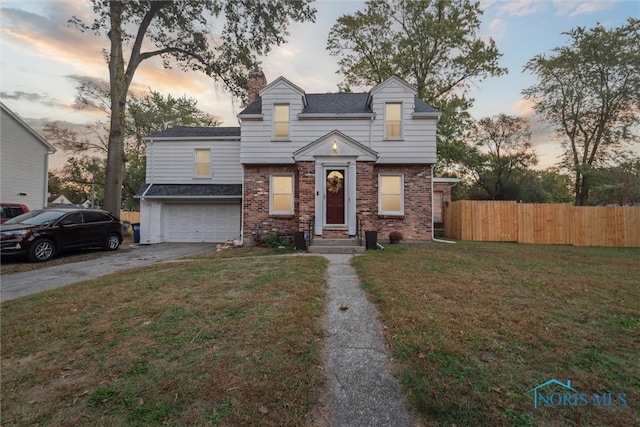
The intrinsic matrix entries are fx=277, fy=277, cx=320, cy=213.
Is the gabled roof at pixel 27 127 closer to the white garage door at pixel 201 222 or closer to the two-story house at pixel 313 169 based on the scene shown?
the two-story house at pixel 313 169

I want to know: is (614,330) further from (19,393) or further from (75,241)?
(75,241)

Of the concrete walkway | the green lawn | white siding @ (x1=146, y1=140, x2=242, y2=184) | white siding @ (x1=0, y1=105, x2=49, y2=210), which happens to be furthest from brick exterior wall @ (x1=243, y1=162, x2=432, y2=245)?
white siding @ (x1=0, y1=105, x2=49, y2=210)

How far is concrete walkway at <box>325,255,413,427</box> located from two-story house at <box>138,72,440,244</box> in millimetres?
6283

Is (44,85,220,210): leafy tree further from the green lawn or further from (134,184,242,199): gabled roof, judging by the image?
the green lawn

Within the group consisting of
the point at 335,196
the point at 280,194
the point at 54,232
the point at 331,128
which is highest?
the point at 331,128

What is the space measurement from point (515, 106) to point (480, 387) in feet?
84.8

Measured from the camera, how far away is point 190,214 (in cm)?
1388

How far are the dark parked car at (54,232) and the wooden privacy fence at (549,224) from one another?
630 inches

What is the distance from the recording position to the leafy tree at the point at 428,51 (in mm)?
17516

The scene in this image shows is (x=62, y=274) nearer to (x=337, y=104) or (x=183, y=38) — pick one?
(x=337, y=104)

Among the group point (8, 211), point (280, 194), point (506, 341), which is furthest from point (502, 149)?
point (8, 211)

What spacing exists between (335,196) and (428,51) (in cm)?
1433

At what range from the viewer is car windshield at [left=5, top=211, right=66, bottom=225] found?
8.58 m

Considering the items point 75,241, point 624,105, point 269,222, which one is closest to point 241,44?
point 269,222
